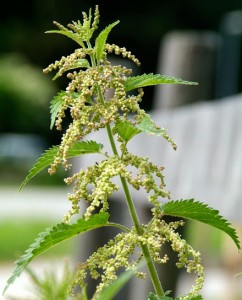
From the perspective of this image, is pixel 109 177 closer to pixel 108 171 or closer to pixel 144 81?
pixel 108 171

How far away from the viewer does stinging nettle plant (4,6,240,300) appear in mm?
968

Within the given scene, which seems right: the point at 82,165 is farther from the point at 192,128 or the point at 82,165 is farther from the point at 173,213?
the point at 173,213

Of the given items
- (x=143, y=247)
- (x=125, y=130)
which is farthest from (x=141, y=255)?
(x=125, y=130)

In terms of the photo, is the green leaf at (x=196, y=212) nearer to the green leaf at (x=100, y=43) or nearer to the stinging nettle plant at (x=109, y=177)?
the stinging nettle plant at (x=109, y=177)

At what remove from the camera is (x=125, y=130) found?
1.04 meters

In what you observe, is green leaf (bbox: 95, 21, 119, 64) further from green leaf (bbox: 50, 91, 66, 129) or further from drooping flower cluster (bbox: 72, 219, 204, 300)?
drooping flower cluster (bbox: 72, 219, 204, 300)

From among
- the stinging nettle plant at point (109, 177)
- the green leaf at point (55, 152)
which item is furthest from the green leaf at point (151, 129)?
the green leaf at point (55, 152)

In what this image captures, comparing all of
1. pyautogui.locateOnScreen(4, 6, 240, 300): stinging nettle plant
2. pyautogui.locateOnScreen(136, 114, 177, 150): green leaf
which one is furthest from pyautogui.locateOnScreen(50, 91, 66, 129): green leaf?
pyautogui.locateOnScreen(136, 114, 177, 150): green leaf

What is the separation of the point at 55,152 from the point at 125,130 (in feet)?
0.24

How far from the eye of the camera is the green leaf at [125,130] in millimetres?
1016

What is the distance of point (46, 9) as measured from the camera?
40781 millimetres

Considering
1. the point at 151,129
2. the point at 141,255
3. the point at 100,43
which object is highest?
the point at 100,43

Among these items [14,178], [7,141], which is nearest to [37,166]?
[14,178]

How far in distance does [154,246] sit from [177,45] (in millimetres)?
6594
